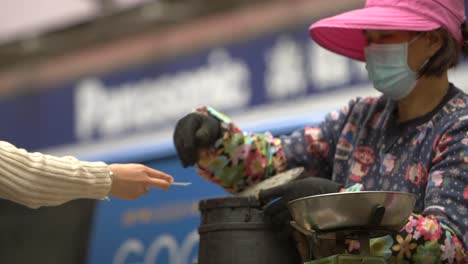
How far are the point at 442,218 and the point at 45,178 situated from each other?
0.78 meters

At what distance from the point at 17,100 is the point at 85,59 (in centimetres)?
45

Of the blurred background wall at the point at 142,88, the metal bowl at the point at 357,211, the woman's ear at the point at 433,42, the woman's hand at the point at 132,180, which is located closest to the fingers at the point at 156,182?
the woman's hand at the point at 132,180

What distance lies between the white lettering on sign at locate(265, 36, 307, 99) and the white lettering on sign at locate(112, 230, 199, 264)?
0.96 meters

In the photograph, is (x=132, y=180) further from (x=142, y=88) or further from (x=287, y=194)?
(x=142, y=88)

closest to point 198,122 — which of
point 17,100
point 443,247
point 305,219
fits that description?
point 305,219

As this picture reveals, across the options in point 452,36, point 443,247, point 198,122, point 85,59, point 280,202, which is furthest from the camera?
point 85,59

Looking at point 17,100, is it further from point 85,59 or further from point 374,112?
point 374,112

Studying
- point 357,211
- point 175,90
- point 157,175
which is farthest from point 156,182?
point 175,90

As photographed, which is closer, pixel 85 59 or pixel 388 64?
pixel 388 64

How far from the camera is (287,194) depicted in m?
1.51

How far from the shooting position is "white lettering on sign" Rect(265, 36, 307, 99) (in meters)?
3.03

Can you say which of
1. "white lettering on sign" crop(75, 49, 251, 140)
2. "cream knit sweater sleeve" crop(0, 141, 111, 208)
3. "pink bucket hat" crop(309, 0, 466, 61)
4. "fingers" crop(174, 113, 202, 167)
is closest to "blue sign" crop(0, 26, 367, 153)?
"white lettering on sign" crop(75, 49, 251, 140)

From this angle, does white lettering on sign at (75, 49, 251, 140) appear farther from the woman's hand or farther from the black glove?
the woman's hand

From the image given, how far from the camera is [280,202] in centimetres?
152
